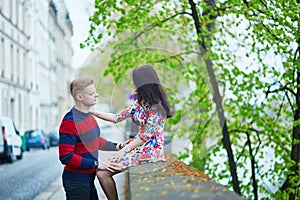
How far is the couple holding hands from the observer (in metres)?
3.99

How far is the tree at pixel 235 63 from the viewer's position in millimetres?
9125

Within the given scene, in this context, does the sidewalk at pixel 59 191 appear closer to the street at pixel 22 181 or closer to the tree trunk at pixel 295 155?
the street at pixel 22 181

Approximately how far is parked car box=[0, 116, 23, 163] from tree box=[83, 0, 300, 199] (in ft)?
35.9

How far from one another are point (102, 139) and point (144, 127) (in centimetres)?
28

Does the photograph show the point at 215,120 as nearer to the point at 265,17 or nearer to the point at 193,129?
the point at 265,17

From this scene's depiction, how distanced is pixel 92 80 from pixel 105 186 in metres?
0.63

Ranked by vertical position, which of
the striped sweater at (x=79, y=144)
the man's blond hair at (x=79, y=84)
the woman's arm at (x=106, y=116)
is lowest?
the striped sweater at (x=79, y=144)

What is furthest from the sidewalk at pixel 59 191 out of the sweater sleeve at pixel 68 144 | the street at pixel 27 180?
the sweater sleeve at pixel 68 144

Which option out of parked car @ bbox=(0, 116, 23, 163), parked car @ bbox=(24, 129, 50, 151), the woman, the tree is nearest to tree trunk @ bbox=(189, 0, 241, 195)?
the tree

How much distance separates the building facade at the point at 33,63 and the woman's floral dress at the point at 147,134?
65.5ft

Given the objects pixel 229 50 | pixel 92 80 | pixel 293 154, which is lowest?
pixel 293 154

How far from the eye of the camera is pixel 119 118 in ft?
14.3

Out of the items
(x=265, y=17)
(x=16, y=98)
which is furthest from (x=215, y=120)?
(x=16, y=98)

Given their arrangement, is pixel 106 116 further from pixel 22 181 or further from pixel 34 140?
pixel 34 140
